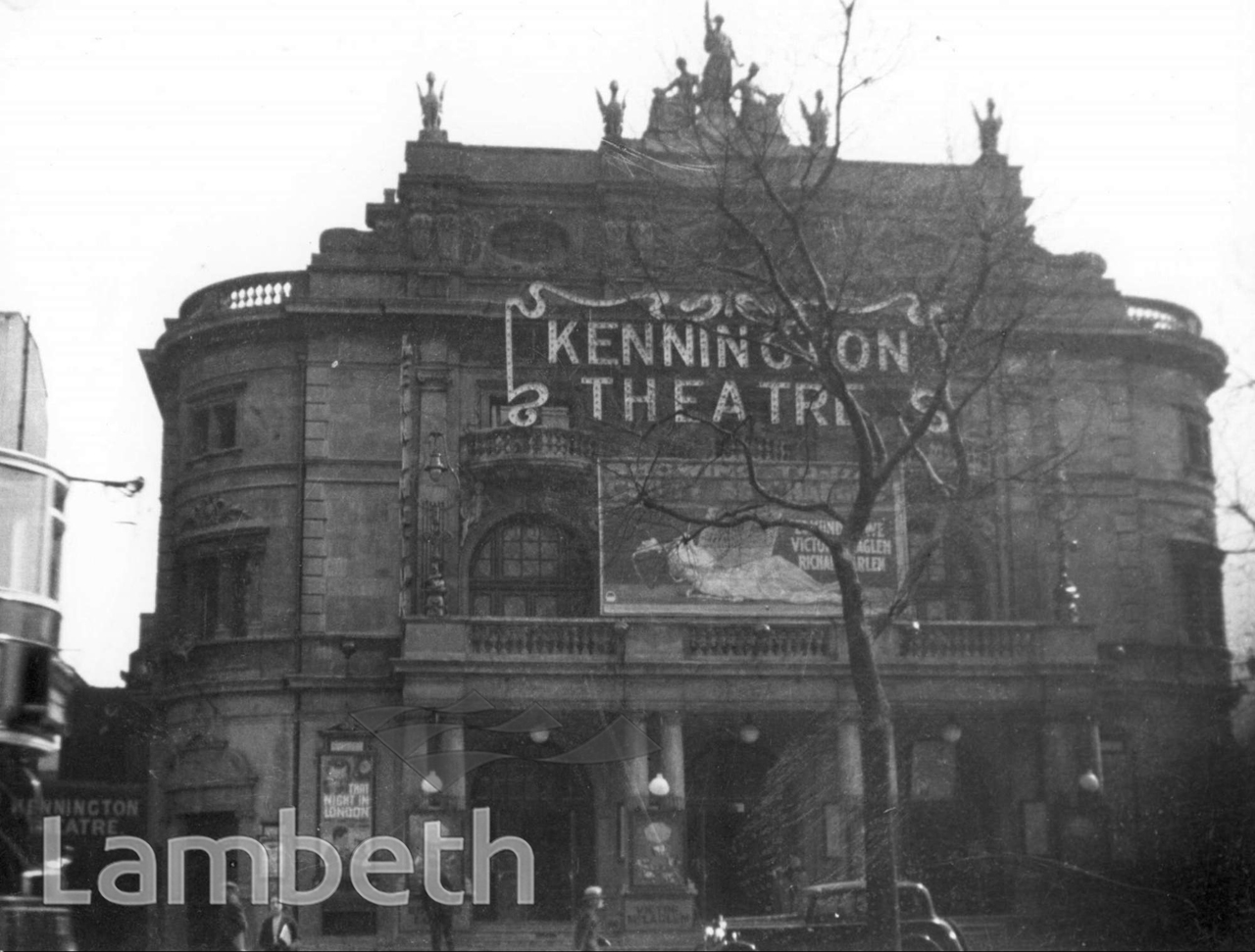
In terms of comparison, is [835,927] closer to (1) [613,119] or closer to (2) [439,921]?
(2) [439,921]

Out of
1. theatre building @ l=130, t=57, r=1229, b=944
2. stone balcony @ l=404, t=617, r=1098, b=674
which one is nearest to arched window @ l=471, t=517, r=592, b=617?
theatre building @ l=130, t=57, r=1229, b=944

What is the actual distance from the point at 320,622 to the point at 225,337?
6.41m

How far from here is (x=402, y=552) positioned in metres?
34.2

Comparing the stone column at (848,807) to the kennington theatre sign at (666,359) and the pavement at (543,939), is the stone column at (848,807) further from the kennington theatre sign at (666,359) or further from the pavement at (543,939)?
the kennington theatre sign at (666,359)

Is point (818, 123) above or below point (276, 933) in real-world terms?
above

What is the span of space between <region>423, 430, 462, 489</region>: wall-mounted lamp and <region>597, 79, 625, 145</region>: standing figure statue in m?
7.11

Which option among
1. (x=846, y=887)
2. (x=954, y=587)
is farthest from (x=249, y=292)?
(x=846, y=887)

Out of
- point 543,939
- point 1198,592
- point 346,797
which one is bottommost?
point 543,939

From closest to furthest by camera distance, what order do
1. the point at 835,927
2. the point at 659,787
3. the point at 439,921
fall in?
1. the point at 835,927
2. the point at 439,921
3. the point at 659,787

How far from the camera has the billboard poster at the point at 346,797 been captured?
31.8 m

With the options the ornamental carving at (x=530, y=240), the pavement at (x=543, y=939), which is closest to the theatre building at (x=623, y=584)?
the ornamental carving at (x=530, y=240)

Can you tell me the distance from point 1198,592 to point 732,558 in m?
9.49

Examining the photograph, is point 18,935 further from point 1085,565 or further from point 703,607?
point 1085,565

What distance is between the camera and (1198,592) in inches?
1350
